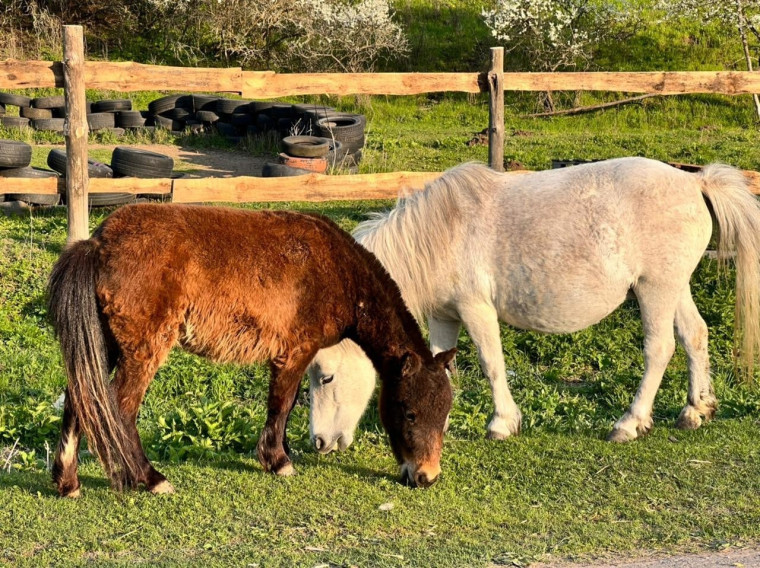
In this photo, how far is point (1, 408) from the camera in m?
6.27

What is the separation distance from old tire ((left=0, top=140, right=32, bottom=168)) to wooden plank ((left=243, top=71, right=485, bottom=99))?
11.9ft

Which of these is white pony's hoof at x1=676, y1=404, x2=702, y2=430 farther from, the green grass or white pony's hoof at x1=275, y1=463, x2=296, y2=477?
white pony's hoof at x1=275, y1=463, x2=296, y2=477

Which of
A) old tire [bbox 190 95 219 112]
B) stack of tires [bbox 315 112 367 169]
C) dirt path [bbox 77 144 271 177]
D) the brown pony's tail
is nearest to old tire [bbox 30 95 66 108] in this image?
dirt path [bbox 77 144 271 177]

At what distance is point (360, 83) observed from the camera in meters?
8.98

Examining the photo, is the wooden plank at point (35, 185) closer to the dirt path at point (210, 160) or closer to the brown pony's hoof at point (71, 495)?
the brown pony's hoof at point (71, 495)

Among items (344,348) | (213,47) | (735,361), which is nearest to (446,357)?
(344,348)

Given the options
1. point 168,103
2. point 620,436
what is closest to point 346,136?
point 168,103

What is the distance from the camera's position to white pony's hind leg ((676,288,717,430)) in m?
6.34

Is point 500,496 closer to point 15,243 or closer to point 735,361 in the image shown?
point 735,361

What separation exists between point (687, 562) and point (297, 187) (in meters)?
5.70

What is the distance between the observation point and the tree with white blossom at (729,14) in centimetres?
1800

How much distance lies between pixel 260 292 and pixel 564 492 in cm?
192

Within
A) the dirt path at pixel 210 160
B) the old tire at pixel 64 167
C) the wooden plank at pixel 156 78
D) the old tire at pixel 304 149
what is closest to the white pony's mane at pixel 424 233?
the wooden plank at pixel 156 78

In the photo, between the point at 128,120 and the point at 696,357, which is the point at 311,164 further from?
the point at 696,357
